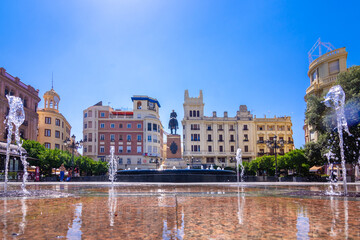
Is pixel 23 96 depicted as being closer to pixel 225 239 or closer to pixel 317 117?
pixel 317 117

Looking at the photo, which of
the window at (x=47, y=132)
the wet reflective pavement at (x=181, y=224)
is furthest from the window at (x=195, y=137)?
the wet reflective pavement at (x=181, y=224)

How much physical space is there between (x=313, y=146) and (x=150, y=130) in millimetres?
46324

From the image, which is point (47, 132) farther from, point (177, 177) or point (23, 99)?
point (177, 177)

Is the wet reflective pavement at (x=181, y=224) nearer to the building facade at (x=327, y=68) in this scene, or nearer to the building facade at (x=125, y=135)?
the building facade at (x=327, y=68)

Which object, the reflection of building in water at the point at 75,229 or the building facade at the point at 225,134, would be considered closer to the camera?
the reflection of building in water at the point at 75,229

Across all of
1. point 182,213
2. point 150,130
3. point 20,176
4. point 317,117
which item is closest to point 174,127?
point 150,130

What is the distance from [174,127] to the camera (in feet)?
185

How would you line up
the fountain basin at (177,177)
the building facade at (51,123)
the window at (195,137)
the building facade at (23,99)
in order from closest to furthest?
1. the fountain basin at (177,177)
2. the building facade at (23,99)
3. the building facade at (51,123)
4. the window at (195,137)

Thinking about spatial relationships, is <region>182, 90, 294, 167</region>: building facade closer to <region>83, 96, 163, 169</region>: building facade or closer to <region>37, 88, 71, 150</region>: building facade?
<region>83, 96, 163, 169</region>: building facade

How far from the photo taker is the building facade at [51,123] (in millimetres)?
59938

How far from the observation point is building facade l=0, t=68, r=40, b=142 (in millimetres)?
41312

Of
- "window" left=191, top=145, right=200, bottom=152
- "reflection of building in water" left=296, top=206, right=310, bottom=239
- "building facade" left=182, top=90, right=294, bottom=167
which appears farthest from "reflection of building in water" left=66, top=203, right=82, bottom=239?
"window" left=191, top=145, right=200, bottom=152

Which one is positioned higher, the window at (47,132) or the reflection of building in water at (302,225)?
the window at (47,132)

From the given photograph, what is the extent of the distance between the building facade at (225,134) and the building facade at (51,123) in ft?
91.8
